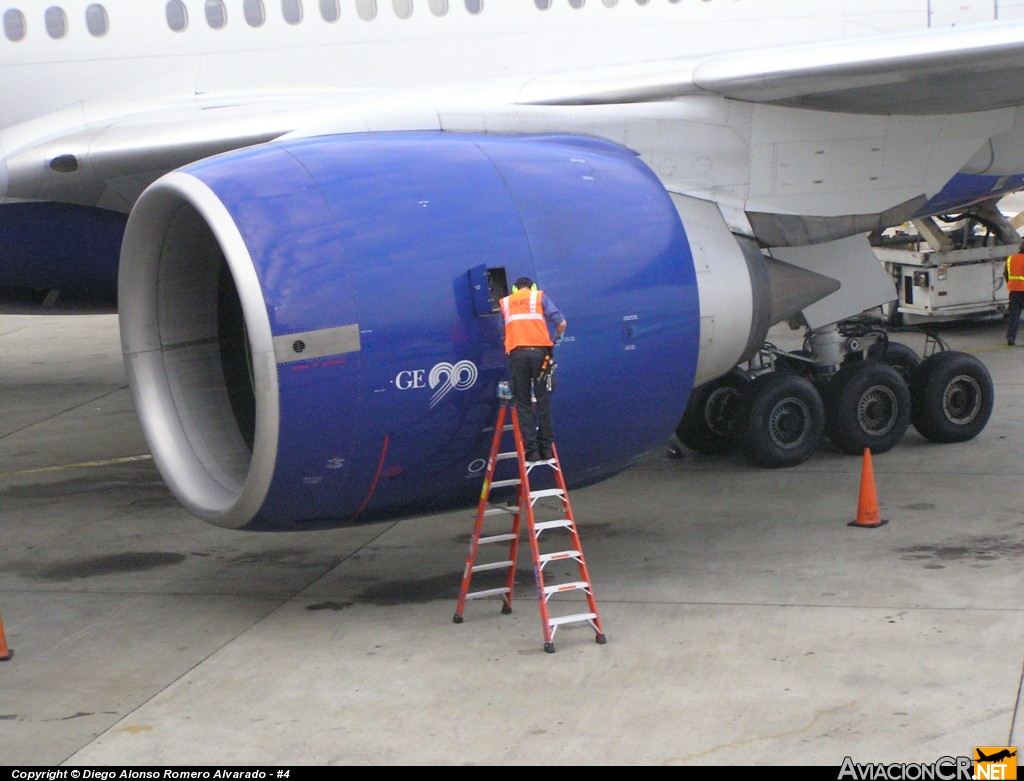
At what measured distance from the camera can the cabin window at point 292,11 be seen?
41.5ft

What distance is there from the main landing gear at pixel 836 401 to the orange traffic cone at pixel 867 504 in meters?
1.74

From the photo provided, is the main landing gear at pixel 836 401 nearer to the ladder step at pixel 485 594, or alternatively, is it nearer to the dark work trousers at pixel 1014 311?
the ladder step at pixel 485 594

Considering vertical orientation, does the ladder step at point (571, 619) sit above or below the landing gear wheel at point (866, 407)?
below

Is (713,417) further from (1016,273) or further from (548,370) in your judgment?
(1016,273)

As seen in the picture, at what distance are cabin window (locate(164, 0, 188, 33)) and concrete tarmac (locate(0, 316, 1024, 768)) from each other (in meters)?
4.06

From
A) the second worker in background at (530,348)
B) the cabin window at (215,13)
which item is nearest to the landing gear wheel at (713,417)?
the second worker in background at (530,348)

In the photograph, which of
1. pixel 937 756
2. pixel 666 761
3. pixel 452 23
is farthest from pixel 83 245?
pixel 937 756

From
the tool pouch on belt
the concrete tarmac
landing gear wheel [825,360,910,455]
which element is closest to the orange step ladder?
the concrete tarmac

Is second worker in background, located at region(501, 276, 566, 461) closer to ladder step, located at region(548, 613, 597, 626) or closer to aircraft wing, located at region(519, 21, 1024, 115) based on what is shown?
ladder step, located at region(548, 613, 597, 626)

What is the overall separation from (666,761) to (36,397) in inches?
512

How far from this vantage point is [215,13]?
12.6 m

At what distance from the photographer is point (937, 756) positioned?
642 cm

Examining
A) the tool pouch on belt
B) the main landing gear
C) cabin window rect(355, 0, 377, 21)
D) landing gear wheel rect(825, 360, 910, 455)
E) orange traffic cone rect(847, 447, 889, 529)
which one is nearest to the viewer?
the tool pouch on belt

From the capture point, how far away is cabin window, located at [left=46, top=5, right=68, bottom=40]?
12.4m
